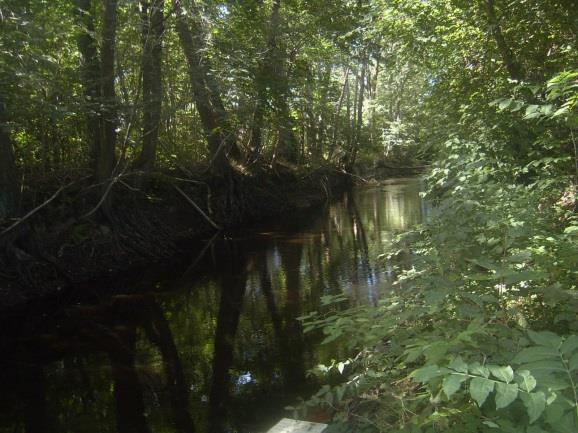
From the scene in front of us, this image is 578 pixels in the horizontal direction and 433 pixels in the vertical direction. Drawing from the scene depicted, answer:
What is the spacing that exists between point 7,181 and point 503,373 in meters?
9.45

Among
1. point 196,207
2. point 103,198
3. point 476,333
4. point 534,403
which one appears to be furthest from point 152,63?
point 534,403

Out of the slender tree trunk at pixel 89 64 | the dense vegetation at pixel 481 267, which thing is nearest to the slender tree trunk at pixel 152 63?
the slender tree trunk at pixel 89 64

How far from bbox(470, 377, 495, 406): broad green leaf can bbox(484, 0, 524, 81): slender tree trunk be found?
634 centimetres

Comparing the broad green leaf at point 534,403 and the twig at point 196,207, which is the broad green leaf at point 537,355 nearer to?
the broad green leaf at point 534,403

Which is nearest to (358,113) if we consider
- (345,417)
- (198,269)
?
(198,269)

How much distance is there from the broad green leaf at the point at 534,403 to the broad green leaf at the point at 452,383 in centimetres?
18

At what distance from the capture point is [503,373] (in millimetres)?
1559

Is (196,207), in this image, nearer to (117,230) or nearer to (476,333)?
(117,230)

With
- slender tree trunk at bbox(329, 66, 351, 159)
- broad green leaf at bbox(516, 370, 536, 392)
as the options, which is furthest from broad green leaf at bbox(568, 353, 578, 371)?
slender tree trunk at bbox(329, 66, 351, 159)

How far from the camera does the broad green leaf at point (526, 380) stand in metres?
1.48

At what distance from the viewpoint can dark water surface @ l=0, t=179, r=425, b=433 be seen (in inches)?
191

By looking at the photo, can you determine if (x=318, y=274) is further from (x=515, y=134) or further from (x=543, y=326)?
(x=543, y=326)

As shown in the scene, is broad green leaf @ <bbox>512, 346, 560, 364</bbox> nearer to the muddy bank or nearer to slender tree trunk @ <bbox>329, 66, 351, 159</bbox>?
the muddy bank

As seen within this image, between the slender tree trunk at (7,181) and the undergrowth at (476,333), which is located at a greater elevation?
the slender tree trunk at (7,181)
